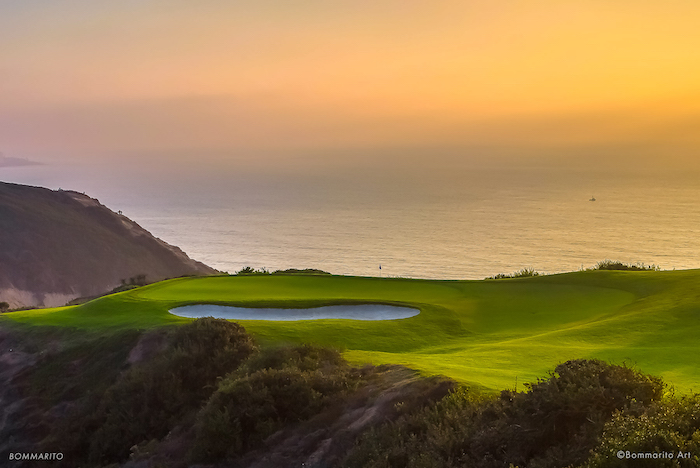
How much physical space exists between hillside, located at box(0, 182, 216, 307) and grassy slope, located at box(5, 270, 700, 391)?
147 ft

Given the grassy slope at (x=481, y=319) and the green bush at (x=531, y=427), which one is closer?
the green bush at (x=531, y=427)

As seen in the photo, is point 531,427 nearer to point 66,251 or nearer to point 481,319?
point 481,319

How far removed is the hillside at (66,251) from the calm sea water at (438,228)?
41.4ft

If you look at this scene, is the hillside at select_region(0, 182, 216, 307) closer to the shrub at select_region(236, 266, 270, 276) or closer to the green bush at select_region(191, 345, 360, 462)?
the shrub at select_region(236, 266, 270, 276)

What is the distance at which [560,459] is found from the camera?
5.77 metres

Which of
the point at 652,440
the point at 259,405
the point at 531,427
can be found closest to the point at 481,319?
the point at 259,405

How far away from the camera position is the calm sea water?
78.4m

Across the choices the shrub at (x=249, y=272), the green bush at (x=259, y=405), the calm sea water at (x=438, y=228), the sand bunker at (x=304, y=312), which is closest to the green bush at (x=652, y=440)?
the green bush at (x=259, y=405)

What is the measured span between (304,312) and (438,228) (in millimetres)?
97901

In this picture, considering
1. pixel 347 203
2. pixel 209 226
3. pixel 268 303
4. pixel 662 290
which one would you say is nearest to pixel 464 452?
pixel 268 303

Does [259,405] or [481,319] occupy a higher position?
[481,319]

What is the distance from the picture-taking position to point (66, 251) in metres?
66.2

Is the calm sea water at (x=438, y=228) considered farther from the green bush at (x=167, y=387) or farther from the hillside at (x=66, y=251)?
the green bush at (x=167, y=387)

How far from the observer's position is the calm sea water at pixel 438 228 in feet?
257
